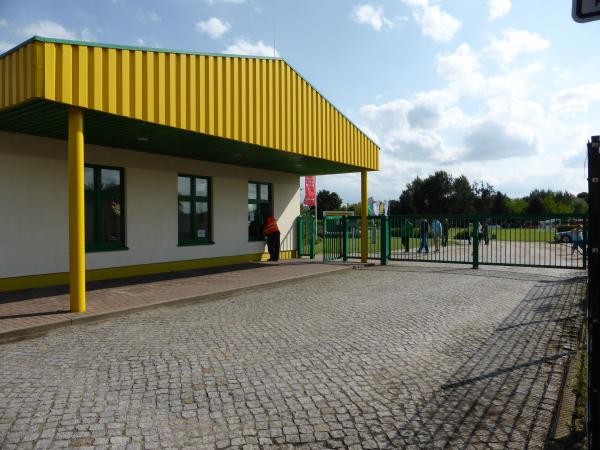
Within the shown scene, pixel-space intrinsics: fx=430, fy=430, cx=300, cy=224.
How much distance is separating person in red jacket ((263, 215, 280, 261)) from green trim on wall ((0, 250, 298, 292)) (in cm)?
40

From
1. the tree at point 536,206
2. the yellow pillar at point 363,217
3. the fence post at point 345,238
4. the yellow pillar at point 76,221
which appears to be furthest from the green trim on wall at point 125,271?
the tree at point 536,206

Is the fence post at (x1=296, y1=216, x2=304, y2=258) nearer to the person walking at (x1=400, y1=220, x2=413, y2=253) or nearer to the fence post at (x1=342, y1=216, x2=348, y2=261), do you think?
the fence post at (x1=342, y1=216, x2=348, y2=261)

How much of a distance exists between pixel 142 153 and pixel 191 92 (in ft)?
12.9

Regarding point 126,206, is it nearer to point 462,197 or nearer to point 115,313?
point 115,313

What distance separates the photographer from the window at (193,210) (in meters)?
13.0

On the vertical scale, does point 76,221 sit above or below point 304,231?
above

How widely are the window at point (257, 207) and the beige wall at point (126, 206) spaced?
0.31 metres

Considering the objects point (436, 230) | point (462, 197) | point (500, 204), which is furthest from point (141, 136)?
point (500, 204)

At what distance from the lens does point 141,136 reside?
9461 millimetres

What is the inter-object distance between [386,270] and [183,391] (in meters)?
10.1

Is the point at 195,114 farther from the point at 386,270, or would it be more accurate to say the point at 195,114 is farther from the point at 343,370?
the point at 386,270

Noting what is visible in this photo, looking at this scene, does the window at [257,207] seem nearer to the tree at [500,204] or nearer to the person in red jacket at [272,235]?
the person in red jacket at [272,235]

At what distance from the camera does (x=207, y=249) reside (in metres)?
13.7

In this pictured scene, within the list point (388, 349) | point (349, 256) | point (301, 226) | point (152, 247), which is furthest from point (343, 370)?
point (301, 226)
